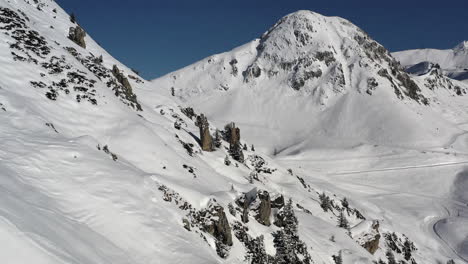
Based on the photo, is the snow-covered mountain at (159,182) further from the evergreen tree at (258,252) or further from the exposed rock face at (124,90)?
the exposed rock face at (124,90)

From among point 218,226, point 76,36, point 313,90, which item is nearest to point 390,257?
point 218,226

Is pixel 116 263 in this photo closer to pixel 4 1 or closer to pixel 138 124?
pixel 138 124

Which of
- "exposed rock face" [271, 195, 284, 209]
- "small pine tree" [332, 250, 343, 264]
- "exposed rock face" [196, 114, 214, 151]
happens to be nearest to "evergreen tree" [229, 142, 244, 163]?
"exposed rock face" [196, 114, 214, 151]

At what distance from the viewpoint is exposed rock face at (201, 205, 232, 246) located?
20094 millimetres

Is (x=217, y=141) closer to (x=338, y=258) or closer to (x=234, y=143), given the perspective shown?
(x=234, y=143)

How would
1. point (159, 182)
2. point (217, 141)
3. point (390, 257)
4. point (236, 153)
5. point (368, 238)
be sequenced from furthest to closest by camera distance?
point (236, 153) < point (217, 141) < point (390, 257) < point (368, 238) < point (159, 182)

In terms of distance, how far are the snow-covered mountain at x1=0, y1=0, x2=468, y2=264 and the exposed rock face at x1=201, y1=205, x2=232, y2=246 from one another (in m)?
0.08

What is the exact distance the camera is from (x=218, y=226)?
20312 millimetres

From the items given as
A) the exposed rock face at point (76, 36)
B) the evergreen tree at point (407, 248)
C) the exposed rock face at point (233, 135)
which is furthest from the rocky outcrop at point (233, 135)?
the evergreen tree at point (407, 248)

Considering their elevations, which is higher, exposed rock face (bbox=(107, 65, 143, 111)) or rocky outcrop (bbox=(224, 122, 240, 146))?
exposed rock face (bbox=(107, 65, 143, 111))

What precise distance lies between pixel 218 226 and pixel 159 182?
13.6ft

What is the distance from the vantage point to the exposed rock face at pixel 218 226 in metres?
20.1

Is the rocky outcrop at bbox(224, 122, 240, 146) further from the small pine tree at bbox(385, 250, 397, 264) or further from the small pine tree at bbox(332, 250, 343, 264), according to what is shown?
the small pine tree at bbox(385, 250, 397, 264)

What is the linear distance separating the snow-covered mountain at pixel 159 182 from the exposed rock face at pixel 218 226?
8cm
